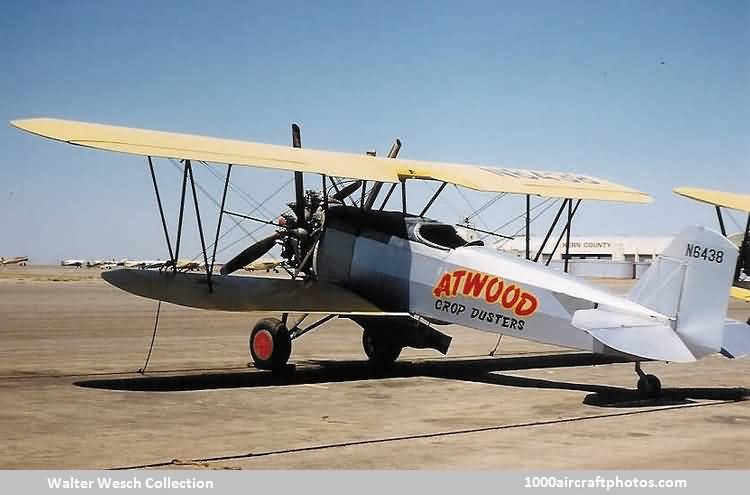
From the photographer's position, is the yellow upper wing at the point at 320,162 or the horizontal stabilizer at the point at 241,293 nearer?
the yellow upper wing at the point at 320,162

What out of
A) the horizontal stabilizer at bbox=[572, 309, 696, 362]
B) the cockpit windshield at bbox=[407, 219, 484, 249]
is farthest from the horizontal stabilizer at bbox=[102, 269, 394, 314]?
the horizontal stabilizer at bbox=[572, 309, 696, 362]

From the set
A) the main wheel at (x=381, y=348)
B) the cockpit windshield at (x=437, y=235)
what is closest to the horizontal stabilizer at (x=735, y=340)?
the cockpit windshield at (x=437, y=235)

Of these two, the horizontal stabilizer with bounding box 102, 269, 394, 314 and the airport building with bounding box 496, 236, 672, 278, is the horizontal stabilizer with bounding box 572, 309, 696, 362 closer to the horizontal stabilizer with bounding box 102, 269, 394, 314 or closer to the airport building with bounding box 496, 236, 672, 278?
the horizontal stabilizer with bounding box 102, 269, 394, 314

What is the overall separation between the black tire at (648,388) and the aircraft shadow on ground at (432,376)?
0.10 meters

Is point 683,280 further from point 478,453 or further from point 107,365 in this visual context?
point 107,365

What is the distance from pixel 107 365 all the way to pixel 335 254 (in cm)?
408

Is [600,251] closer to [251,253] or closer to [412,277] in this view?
[251,253]

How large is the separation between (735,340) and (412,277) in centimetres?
479

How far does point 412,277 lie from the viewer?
14281mm

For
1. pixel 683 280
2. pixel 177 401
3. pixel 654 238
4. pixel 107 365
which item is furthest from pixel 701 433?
pixel 654 238

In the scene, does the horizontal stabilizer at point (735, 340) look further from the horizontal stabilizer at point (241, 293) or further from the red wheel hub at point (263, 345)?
the red wheel hub at point (263, 345)

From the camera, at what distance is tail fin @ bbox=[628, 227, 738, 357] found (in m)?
10.7

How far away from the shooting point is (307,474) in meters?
7.12

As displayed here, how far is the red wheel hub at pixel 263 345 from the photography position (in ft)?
46.4
